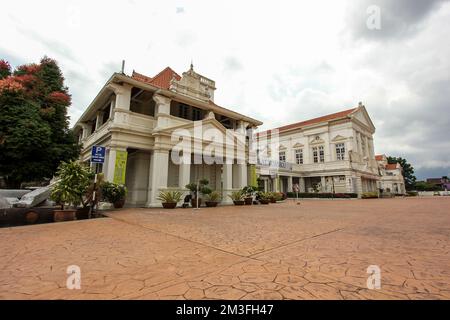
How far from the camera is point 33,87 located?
14.5 m

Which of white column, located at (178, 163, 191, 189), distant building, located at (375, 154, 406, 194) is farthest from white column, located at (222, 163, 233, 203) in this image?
distant building, located at (375, 154, 406, 194)

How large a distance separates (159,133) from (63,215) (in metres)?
6.57

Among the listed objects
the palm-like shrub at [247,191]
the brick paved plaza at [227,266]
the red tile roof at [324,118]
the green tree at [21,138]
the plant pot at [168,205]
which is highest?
the red tile roof at [324,118]

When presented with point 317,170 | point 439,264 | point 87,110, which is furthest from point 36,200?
point 317,170

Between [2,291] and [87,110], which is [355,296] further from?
[87,110]

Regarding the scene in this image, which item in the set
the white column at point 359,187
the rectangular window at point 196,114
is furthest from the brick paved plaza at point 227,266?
the white column at point 359,187

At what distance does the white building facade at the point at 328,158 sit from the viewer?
101 ft

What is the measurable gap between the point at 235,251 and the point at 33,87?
60.4ft

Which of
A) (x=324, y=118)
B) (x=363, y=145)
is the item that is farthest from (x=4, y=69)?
(x=363, y=145)

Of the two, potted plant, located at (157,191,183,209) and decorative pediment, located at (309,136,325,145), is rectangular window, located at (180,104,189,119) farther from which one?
decorative pediment, located at (309,136,325,145)

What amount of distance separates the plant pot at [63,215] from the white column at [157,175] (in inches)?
186

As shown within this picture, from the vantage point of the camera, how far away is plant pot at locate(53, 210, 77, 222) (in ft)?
23.5

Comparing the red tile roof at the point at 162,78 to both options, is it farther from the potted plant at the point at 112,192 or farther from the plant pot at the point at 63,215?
the plant pot at the point at 63,215

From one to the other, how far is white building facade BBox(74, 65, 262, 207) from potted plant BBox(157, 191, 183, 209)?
377 mm
